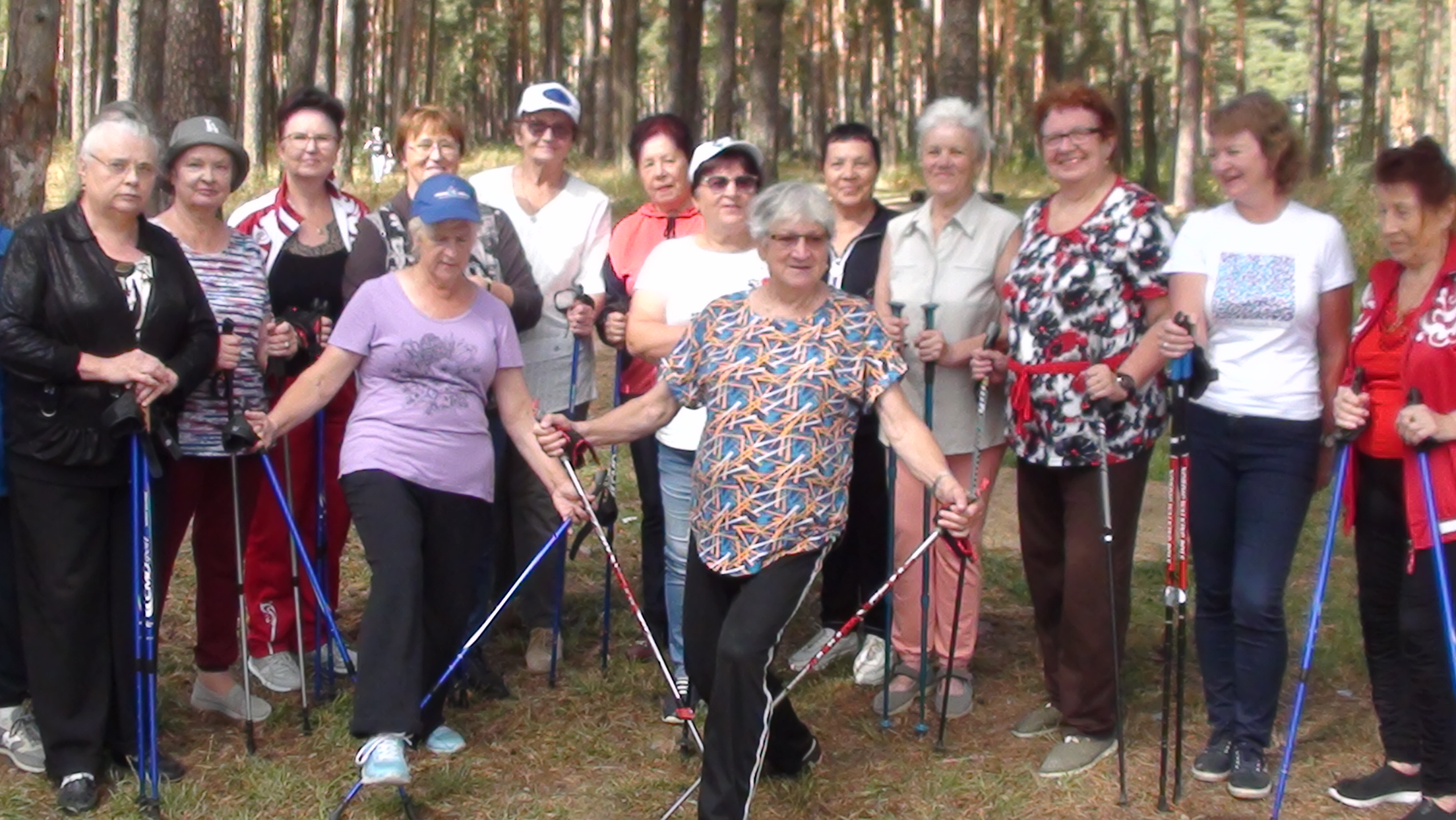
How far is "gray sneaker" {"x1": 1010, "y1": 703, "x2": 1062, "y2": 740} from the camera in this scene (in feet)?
16.9

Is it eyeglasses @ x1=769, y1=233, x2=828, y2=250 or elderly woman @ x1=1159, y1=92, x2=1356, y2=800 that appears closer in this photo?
eyeglasses @ x1=769, y1=233, x2=828, y2=250

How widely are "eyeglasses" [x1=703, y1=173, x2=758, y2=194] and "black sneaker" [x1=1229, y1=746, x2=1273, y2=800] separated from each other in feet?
7.99

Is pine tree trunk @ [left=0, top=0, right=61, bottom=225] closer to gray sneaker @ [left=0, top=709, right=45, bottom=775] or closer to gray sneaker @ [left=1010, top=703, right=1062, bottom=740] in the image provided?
gray sneaker @ [left=0, top=709, right=45, bottom=775]

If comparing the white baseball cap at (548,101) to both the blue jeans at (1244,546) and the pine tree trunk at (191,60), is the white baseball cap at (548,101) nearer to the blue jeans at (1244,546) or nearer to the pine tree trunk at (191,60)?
the blue jeans at (1244,546)

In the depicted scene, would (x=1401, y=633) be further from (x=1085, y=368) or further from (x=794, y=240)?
(x=794, y=240)

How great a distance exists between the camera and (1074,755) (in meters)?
4.83

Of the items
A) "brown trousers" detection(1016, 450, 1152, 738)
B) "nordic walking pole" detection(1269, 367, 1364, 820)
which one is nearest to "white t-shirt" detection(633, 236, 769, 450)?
"brown trousers" detection(1016, 450, 1152, 738)

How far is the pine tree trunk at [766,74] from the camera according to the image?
649 inches

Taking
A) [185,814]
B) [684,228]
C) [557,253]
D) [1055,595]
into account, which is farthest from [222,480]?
[1055,595]

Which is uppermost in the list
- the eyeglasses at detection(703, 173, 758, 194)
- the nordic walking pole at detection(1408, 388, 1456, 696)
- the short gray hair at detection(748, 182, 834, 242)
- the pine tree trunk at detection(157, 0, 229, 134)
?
the pine tree trunk at detection(157, 0, 229, 134)

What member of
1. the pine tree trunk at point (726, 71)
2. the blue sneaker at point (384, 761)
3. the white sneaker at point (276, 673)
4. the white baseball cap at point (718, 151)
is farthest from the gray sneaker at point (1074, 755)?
the pine tree trunk at point (726, 71)

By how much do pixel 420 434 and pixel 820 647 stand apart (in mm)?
1996

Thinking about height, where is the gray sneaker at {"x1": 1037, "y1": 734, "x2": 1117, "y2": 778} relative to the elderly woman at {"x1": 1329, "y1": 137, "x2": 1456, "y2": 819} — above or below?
below

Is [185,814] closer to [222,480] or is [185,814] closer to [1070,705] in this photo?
[222,480]
